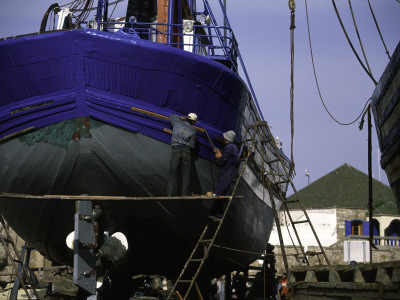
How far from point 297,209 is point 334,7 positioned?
104ft

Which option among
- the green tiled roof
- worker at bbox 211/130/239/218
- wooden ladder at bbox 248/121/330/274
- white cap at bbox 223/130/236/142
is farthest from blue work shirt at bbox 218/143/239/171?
the green tiled roof

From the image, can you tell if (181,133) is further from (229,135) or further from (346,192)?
(346,192)

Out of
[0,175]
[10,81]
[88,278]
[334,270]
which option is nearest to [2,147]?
[0,175]

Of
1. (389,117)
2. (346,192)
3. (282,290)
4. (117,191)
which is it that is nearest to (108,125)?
(117,191)

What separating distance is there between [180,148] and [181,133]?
0.72 ft

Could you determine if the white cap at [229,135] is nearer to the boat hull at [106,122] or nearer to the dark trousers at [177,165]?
the boat hull at [106,122]

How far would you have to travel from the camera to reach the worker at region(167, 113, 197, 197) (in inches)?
316

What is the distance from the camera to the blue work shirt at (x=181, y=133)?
802cm

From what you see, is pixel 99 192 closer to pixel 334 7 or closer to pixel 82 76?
pixel 82 76

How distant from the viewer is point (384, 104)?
8273 millimetres

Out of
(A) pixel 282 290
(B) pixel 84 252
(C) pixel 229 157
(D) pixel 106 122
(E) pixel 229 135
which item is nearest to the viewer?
(B) pixel 84 252

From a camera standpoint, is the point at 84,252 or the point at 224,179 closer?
the point at 84,252

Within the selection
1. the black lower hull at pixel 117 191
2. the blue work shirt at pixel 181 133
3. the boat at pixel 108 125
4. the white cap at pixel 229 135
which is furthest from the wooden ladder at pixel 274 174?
the blue work shirt at pixel 181 133

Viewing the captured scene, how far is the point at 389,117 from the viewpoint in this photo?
26.1ft
